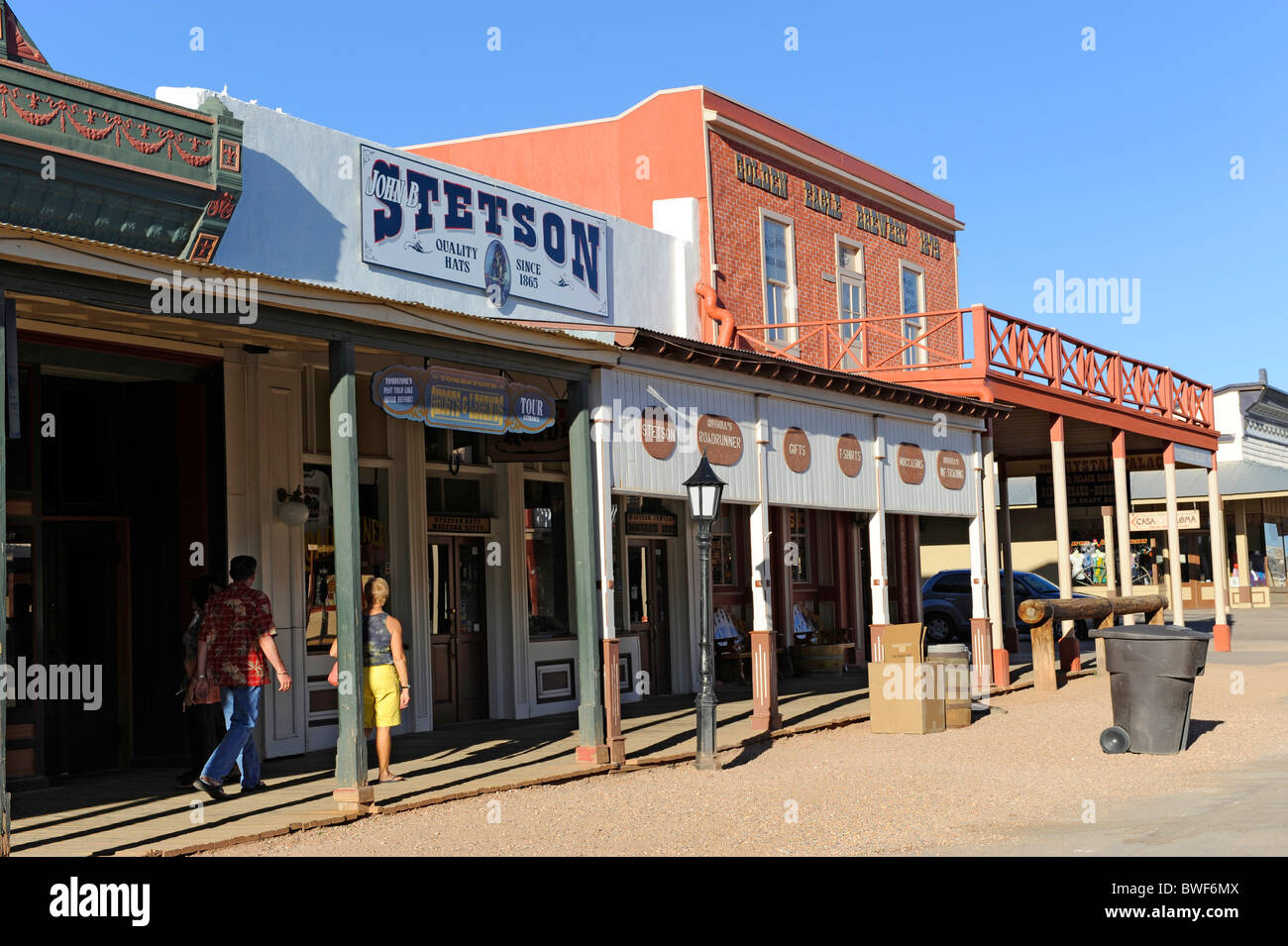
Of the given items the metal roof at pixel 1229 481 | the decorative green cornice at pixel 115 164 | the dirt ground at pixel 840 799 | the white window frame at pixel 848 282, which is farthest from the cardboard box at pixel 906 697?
the metal roof at pixel 1229 481

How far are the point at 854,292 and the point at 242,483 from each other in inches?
520

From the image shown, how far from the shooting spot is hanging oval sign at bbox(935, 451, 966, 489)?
18422 millimetres

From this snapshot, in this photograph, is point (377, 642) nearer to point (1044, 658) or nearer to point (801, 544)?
point (1044, 658)

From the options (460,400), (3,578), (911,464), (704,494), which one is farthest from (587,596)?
(911,464)

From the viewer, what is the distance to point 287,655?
13.3 metres

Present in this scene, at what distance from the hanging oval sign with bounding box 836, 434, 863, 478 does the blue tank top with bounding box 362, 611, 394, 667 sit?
688cm

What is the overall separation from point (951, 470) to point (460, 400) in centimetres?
912

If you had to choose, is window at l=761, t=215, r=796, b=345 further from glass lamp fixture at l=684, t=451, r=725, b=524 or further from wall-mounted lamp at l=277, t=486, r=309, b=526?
wall-mounted lamp at l=277, t=486, r=309, b=526

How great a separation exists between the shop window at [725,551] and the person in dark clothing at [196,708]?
10.7 m

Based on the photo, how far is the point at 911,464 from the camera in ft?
57.9

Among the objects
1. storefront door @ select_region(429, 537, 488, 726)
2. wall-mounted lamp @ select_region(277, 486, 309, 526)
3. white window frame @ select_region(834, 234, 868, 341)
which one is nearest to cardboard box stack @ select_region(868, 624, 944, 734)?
storefront door @ select_region(429, 537, 488, 726)

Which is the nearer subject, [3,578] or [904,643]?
[3,578]

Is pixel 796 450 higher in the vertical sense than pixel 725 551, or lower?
higher

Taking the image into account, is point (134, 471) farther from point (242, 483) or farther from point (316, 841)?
point (316, 841)
